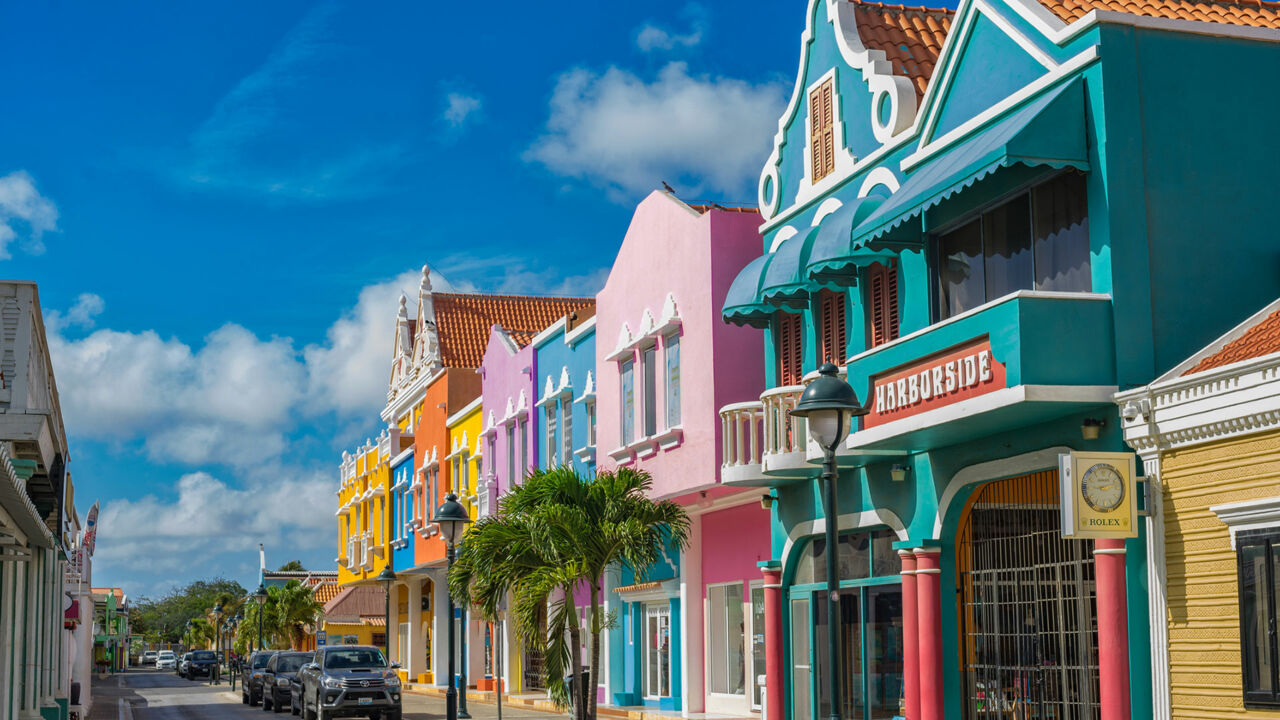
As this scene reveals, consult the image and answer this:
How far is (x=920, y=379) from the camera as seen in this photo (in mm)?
14758

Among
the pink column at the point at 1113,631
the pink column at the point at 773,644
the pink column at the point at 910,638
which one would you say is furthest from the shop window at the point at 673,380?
the pink column at the point at 1113,631

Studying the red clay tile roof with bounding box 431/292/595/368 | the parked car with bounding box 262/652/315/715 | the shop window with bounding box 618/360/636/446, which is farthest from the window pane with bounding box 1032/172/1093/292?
the red clay tile roof with bounding box 431/292/595/368

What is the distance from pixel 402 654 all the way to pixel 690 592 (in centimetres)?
3080

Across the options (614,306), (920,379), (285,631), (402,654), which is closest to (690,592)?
(614,306)

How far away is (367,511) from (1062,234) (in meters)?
43.8

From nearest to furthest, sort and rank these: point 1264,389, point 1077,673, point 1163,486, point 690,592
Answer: point 1264,389 → point 1163,486 → point 1077,673 → point 690,592

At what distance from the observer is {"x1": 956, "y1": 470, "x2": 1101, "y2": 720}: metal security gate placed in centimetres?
1405

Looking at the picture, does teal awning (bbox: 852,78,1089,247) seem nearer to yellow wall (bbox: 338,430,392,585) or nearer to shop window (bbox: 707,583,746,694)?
shop window (bbox: 707,583,746,694)

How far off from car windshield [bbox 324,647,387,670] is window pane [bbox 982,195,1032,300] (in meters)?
19.2

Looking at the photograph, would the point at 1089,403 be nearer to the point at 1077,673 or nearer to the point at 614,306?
the point at 1077,673

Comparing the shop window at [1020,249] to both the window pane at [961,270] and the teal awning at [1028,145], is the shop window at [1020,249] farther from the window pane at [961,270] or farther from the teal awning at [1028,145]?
the teal awning at [1028,145]

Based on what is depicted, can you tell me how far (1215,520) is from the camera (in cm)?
1197

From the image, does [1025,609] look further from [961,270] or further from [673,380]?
[673,380]

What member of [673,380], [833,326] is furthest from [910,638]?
[673,380]
